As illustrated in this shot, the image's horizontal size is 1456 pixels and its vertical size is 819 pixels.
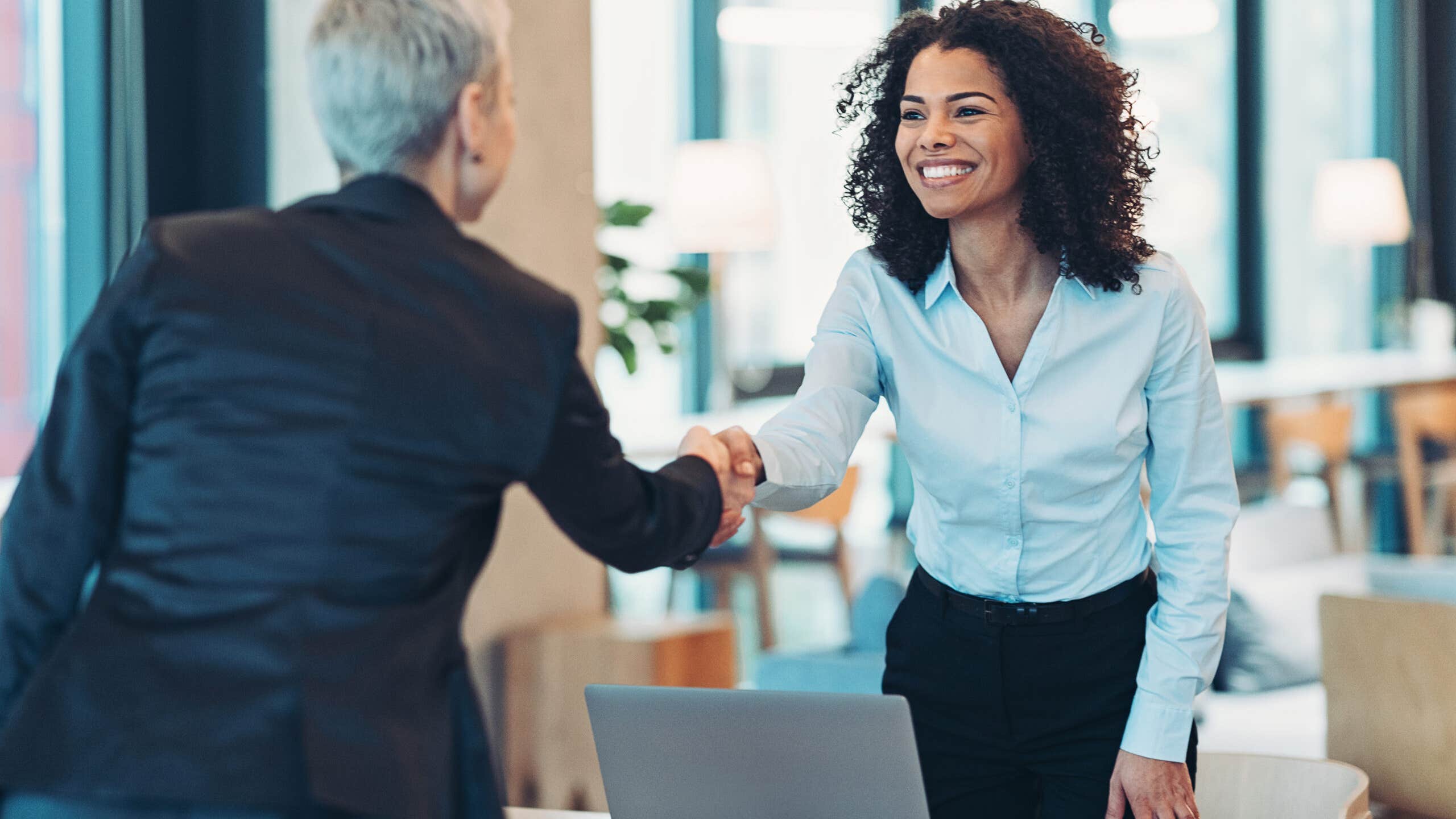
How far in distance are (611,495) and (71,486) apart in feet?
1.38

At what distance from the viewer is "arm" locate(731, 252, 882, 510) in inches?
68.9

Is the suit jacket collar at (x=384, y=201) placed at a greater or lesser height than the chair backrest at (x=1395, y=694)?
greater

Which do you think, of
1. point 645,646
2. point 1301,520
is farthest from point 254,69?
point 1301,520

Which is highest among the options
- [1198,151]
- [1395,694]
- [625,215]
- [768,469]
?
[1198,151]

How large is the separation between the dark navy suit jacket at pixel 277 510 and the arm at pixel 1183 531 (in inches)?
29.4

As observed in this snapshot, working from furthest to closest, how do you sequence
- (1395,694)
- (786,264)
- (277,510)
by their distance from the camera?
(786,264), (1395,694), (277,510)

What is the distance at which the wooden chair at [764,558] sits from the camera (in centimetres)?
467

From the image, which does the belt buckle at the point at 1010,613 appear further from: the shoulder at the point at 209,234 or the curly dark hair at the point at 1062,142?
the shoulder at the point at 209,234

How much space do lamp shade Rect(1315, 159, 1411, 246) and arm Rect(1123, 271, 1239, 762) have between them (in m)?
5.92

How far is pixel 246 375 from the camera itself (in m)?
1.09

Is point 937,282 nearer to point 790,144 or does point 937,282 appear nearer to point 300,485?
point 300,485

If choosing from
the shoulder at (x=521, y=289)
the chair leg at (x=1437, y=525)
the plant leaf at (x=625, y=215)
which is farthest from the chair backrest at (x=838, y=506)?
the chair leg at (x=1437, y=525)

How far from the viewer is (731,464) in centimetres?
166

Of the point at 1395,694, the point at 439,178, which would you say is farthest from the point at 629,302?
the point at 439,178
